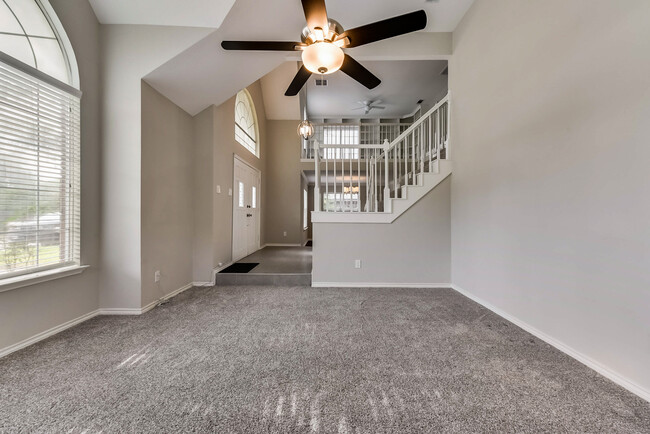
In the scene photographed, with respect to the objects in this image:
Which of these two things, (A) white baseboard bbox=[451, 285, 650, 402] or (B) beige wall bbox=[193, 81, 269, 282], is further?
(B) beige wall bbox=[193, 81, 269, 282]

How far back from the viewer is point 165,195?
10.5ft

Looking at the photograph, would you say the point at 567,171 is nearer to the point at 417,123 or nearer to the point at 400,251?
the point at 400,251

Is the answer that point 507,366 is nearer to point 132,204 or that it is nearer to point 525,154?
point 525,154

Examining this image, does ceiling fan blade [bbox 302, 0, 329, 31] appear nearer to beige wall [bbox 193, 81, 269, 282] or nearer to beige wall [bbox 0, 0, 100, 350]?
beige wall [bbox 0, 0, 100, 350]

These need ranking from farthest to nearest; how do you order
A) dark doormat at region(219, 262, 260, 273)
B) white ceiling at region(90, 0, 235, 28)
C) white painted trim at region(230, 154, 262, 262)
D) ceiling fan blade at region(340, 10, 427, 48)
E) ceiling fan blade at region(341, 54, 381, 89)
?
white painted trim at region(230, 154, 262, 262) → dark doormat at region(219, 262, 260, 273) → white ceiling at region(90, 0, 235, 28) → ceiling fan blade at region(341, 54, 381, 89) → ceiling fan blade at region(340, 10, 427, 48)

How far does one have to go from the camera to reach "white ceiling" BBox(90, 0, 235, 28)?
2613mm

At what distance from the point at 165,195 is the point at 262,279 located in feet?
5.70

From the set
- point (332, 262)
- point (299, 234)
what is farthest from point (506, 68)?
point (299, 234)

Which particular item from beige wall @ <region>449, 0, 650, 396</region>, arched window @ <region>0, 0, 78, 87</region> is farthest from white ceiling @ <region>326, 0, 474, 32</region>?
arched window @ <region>0, 0, 78, 87</region>

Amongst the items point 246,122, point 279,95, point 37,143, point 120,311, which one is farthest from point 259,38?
point 279,95

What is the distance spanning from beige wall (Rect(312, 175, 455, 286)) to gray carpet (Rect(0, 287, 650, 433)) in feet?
3.69

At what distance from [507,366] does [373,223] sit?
2280 mm

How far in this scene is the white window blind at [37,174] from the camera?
1.98 metres

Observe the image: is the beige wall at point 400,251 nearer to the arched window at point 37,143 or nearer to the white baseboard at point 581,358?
the white baseboard at point 581,358
